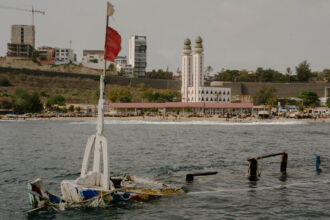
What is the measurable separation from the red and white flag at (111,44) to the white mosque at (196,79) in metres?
128

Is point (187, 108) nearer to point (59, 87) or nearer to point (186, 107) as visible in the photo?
point (186, 107)

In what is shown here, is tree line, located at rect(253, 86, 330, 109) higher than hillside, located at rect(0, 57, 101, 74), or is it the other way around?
hillside, located at rect(0, 57, 101, 74)

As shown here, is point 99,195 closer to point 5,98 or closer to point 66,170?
point 66,170

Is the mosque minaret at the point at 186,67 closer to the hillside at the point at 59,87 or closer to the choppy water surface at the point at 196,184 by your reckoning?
the hillside at the point at 59,87

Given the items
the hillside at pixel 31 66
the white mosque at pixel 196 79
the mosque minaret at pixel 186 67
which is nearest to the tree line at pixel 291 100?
the white mosque at pixel 196 79

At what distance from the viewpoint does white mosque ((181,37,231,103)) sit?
14350 centimetres

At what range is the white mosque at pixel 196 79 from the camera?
143500mm

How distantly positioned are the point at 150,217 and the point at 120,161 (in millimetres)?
17254

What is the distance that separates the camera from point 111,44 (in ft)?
53.0

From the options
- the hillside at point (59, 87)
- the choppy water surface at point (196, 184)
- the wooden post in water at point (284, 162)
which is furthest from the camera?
the hillside at point (59, 87)

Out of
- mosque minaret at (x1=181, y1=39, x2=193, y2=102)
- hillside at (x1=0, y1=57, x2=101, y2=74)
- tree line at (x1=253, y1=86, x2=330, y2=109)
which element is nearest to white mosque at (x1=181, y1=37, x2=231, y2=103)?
mosque minaret at (x1=181, y1=39, x2=193, y2=102)

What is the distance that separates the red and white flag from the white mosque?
127862 mm

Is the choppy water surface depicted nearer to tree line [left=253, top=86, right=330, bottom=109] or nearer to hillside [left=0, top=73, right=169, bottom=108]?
tree line [left=253, top=86, right=330, bottom=109]

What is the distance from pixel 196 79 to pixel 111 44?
12898cm
